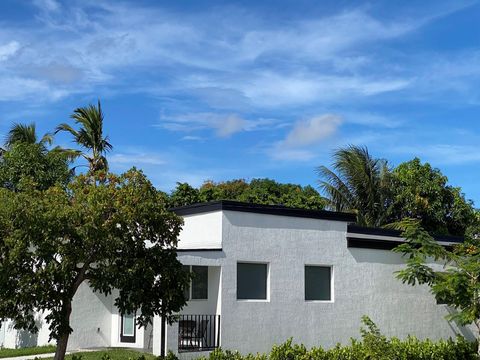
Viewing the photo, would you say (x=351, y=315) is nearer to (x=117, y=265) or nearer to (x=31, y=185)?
(x=117, y=265)

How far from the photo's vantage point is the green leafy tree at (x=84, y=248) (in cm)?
1174

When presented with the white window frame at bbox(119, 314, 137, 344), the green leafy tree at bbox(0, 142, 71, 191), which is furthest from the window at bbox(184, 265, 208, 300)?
the green leafy tree at bbox(0, 142, 71, 191)

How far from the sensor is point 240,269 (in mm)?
18109

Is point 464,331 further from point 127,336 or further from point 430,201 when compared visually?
point 430,201

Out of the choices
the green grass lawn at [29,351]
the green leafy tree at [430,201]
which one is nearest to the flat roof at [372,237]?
the green grass lawn at [29,351]

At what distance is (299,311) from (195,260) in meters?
3.59

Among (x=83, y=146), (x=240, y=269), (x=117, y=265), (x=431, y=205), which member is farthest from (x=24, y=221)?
(x=431, y=205)

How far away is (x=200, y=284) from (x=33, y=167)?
1535 cm

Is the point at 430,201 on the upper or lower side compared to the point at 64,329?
upper

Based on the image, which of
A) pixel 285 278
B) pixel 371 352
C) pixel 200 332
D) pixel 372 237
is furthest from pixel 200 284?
pixel 372 237

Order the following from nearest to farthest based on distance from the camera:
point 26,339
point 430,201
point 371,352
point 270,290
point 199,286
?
1. point 371,352
2. point 270,290
3. point 199,286
4. point 26,339
5. point 430,201

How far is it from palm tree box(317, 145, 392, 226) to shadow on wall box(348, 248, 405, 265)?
10790 mm

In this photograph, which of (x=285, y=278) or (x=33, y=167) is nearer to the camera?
(x=285, y=278)

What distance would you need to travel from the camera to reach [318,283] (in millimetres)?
19391
